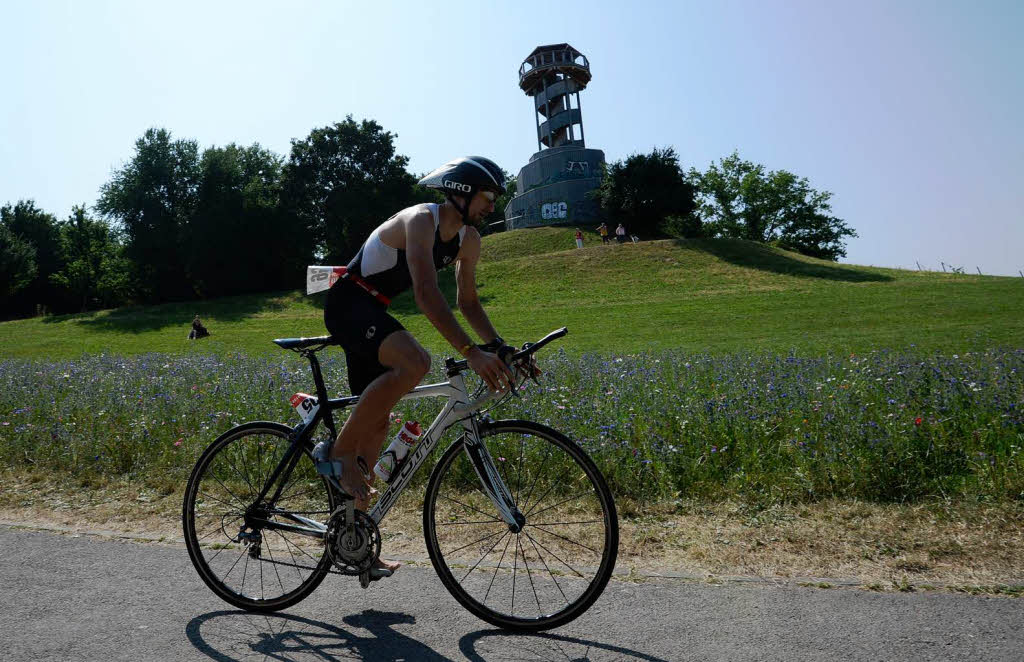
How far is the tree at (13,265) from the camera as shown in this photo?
55031mm

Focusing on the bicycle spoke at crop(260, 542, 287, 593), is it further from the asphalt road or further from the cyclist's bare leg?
the cyclist's bare leg

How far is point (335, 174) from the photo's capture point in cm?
5738

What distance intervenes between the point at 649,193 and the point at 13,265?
5097 cm

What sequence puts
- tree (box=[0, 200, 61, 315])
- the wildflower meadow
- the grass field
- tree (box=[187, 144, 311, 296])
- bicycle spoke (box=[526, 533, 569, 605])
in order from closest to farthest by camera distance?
bicycle spoke (box=[526, 533, 569, 605])
the grass field
the wildflower meadow
tree (box=[187, 144, 311, 296])
tree (box=[0, 200, 61, 315])

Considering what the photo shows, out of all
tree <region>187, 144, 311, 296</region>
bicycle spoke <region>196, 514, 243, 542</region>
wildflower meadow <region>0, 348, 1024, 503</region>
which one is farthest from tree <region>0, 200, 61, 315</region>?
bicycle spoke <region>196, 514, 243, 542</region>

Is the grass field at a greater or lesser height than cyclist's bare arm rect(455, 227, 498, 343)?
lesser

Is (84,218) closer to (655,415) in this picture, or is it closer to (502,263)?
(502,263)

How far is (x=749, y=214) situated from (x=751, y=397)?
7902cm

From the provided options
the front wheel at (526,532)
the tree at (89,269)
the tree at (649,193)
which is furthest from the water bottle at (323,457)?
the tree at (89,269)

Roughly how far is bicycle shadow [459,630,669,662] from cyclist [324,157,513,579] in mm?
655

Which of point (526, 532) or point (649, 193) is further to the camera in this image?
point (649, 193)

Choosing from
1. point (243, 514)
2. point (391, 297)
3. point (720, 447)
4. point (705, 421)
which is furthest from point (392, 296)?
point (705, 421)

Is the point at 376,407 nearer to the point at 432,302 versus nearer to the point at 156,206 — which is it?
the point at 432,302

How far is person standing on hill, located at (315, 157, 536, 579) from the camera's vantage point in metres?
3.48
